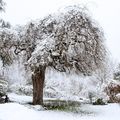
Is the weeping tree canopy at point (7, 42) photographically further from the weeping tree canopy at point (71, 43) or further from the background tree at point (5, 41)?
the weeping tree canopy at point (71, 43)

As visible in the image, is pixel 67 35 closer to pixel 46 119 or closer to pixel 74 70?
pixel 74 70

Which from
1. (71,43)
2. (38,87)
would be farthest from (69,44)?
(38,87)

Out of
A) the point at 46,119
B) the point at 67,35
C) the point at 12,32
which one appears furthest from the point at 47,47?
the point at 46,119

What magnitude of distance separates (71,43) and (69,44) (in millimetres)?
140

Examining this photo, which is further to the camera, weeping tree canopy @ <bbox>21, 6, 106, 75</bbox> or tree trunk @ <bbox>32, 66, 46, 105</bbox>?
tree trunk @ <bbox>32, 66, 46, 105</bbox>

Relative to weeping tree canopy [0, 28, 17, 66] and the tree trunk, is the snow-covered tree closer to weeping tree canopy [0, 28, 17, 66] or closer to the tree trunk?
the tree trunk

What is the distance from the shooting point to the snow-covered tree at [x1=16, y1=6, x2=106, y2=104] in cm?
1852

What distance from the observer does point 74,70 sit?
1988 centimetres

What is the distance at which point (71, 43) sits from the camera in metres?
18.4

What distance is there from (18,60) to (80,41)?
569cm

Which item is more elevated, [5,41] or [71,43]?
[5,41]

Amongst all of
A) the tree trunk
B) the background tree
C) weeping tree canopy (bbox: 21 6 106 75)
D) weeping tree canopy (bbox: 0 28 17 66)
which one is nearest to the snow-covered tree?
weeping tree canopy (bbox: 21 6 106 75)

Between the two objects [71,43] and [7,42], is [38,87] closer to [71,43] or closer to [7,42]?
[7,42]

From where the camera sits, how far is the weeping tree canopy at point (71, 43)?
60.7 ft
